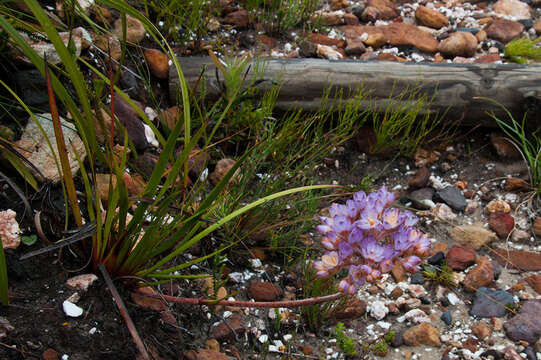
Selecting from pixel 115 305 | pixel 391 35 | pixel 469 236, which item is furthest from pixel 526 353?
pixel 391 35

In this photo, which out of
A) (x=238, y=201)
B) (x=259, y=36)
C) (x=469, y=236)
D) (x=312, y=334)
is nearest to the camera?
(x=312, y=334)

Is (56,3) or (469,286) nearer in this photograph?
(469,286)

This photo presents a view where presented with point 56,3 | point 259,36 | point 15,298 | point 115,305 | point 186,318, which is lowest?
point 186,318

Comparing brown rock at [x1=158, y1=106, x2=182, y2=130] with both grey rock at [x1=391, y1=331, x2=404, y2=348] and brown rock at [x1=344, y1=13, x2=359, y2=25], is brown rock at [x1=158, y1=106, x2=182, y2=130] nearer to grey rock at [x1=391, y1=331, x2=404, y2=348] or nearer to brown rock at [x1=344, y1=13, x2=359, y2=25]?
grey rock at [x1=391, y1=331, x2=404, y2=348]

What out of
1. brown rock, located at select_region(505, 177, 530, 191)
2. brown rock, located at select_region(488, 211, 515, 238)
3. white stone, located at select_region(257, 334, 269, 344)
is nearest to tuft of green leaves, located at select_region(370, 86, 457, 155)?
brown rock, located at select_region(505, 177, 530, 191)

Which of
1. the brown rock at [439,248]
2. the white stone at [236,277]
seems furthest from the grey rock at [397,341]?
the white stone at [236,277]

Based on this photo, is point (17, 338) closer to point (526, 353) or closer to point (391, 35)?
point (526, 353)

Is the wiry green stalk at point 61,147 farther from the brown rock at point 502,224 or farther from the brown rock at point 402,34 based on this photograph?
the brown rock at point 402,34
